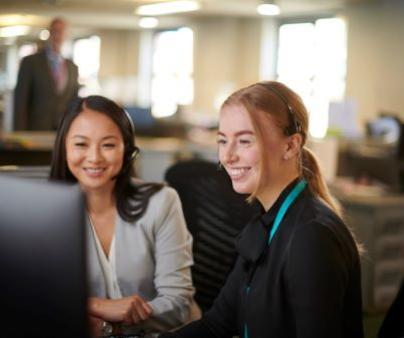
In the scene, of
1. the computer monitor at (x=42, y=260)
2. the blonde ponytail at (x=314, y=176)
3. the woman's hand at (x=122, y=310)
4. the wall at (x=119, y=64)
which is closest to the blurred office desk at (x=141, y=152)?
the woman's hand at (x=122, y=310)

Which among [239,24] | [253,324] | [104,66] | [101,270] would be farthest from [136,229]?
[104,66]

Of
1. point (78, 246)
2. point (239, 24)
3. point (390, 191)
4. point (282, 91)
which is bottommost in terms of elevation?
point (390, 191)

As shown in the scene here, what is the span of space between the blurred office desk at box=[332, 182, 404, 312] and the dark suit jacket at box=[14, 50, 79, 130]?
2.27m

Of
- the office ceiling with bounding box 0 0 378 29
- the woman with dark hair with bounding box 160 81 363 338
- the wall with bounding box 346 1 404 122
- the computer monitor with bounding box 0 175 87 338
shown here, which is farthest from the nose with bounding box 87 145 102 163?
the wall with bounding box 346 1 404 122

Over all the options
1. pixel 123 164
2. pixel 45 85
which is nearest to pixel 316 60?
pixel 45 85

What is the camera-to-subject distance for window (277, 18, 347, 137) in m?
10.1

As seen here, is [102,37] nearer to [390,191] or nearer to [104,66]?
[104,66]

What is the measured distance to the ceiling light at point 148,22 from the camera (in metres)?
12.9

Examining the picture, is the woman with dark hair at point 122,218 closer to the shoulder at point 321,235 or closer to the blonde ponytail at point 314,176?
the blonde ponytail at point 314,176

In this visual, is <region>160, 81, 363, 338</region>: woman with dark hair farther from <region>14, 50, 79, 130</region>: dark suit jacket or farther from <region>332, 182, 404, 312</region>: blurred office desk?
<region>14, 50, 79, 130</region>: dark suit jacket

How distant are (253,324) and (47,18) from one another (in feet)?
40.6

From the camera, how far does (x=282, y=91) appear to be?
1572 millimetres

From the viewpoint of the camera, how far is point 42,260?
2.77 feet

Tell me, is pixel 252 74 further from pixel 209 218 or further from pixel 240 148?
pixel 240 148
